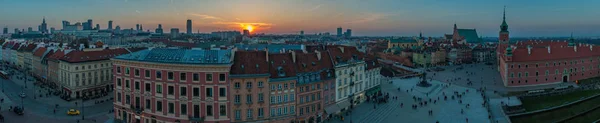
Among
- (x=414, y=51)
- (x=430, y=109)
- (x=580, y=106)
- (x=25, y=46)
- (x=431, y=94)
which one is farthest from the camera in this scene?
(x=414, y=51)

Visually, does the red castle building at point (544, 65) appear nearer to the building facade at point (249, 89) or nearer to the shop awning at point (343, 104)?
the shop awning at point (343, 104)

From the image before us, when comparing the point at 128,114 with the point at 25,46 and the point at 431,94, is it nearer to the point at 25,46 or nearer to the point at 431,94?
the point at 431,94

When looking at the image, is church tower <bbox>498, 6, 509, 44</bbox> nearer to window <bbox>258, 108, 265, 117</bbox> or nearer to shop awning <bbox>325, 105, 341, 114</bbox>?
shop awning <bbox>325, 105, 341, 114</bbox>

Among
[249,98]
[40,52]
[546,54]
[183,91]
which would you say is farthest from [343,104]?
[40,52]

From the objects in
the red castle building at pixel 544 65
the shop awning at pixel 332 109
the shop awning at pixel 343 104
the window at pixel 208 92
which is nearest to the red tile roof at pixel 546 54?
the red castle building at pixel 544 65

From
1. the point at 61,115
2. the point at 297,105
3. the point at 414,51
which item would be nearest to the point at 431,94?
the point at 297,105

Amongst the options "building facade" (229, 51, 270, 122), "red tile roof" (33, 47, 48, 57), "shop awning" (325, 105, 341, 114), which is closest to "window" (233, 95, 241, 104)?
"building facade" (229, 51, 270, 122)
